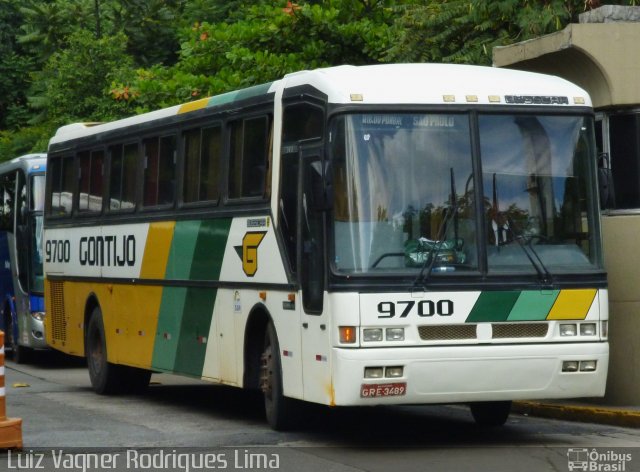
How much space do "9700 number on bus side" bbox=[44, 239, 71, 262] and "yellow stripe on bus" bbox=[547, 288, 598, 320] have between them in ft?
30.1

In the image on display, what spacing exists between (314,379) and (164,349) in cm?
435

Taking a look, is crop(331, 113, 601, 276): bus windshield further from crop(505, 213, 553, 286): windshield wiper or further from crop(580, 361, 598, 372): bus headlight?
crop(580, 361, 598, 372): bus headlight

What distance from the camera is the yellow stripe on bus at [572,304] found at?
11875mm

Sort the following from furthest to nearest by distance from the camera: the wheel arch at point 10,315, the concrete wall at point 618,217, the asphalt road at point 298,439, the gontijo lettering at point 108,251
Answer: the wheel arch at point 10,315, the gontijo lettering at point 108,251, the concrete wall at point 618,217, the asphalt road at point 298,439

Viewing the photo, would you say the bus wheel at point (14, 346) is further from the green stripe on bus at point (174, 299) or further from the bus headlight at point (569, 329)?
the bus headlight at point (569, 329)

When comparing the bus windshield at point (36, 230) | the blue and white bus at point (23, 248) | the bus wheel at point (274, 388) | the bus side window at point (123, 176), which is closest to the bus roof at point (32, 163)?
the blue and white bus at point (23, 248)

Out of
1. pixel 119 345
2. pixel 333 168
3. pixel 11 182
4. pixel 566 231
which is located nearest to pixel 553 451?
pixel 566 231

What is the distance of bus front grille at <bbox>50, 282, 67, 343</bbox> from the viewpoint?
19875 mm

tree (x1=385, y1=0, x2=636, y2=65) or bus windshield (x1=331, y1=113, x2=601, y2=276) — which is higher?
tree (x1=385, y1=0, x2=636, y2=65)

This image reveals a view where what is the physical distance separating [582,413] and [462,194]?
3.38 metres

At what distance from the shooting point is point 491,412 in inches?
537

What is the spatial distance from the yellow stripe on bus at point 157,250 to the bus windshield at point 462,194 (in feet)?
14.4

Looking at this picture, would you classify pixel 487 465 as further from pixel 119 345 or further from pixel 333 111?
pixel 119 345

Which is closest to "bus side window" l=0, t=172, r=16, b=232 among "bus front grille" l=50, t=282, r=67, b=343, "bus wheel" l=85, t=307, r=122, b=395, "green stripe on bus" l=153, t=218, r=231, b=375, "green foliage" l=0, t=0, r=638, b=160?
"green foliage" l=0, t=0, r=638, b=160
